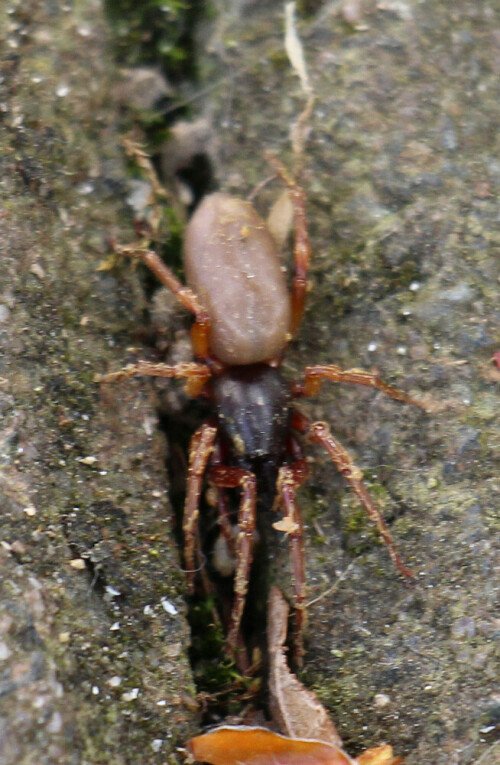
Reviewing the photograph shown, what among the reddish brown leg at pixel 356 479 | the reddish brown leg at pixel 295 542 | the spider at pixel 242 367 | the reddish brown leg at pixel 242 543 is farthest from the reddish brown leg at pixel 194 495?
the reddish brown leg at pixel 356 479

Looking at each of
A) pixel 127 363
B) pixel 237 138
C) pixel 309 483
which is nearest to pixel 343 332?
pixel 309 483

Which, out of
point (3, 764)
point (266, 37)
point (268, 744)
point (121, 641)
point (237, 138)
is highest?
point (266, 37)

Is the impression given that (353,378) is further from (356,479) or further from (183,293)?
(183,293)

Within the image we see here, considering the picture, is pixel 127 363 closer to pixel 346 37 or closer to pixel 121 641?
pixel 121 641

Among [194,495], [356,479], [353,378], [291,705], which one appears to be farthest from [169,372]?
[291,705]

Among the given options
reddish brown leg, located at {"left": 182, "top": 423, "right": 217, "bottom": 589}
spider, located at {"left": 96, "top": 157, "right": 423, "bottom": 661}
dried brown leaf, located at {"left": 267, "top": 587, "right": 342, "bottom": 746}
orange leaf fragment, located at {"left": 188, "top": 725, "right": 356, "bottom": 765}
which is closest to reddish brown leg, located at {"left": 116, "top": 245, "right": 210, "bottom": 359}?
spider, located at {"left": 96, "top": 157, "right": 423, "bottom": 661}

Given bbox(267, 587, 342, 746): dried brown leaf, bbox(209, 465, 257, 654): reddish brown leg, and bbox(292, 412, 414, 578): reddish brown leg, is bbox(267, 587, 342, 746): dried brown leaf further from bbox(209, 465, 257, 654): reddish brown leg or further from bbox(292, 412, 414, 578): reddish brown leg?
bbox(292, 412, 414, 578): reddish brown leg

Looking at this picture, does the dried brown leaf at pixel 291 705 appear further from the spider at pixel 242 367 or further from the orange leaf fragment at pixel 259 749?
the spider at pixel 242 367
